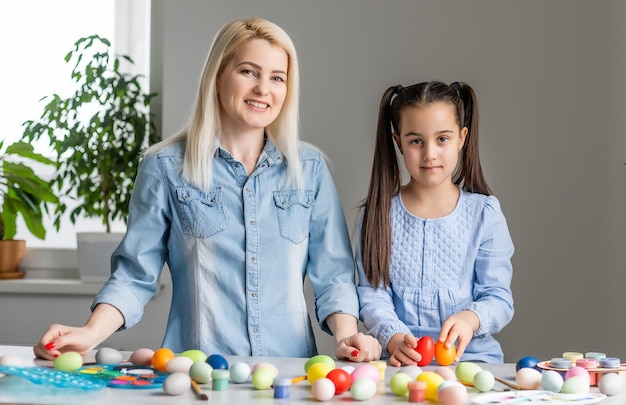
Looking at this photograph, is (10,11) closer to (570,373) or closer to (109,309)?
(109,309)

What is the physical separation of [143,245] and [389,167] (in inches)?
21.3

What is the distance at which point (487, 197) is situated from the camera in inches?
68.5

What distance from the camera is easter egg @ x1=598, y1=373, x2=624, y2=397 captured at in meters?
1.08

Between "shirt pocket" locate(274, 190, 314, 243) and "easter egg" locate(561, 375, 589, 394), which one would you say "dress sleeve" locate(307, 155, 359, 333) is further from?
"easter egg" locate(561, 375, 589, 394)

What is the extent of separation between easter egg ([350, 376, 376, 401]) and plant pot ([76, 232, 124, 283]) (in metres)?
2.04

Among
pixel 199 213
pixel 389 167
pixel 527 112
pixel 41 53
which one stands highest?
pixel 41 53

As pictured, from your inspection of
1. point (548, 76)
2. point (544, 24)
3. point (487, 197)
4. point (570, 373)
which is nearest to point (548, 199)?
point (548, 76)

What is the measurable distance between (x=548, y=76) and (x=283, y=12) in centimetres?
95

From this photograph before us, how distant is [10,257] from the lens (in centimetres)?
316

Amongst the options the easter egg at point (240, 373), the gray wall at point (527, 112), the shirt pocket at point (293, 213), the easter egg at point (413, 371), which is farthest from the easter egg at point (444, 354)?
the gray wall at point (527, 112)

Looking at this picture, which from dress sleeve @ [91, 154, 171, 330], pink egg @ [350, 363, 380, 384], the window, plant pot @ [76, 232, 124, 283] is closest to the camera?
pink egg @ [350, 363, 380, 384]

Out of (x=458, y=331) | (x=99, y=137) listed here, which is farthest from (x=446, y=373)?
(x=99, y=137)

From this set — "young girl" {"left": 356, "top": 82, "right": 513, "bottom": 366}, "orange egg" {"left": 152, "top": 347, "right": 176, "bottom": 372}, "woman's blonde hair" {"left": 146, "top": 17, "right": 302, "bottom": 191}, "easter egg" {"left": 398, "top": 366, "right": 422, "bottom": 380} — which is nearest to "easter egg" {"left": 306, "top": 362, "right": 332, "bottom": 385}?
"easter egg" {"left": 398, "top": 366, "right": 422, "bottom": 380}

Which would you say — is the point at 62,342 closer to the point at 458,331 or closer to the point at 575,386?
the point at 458,331
